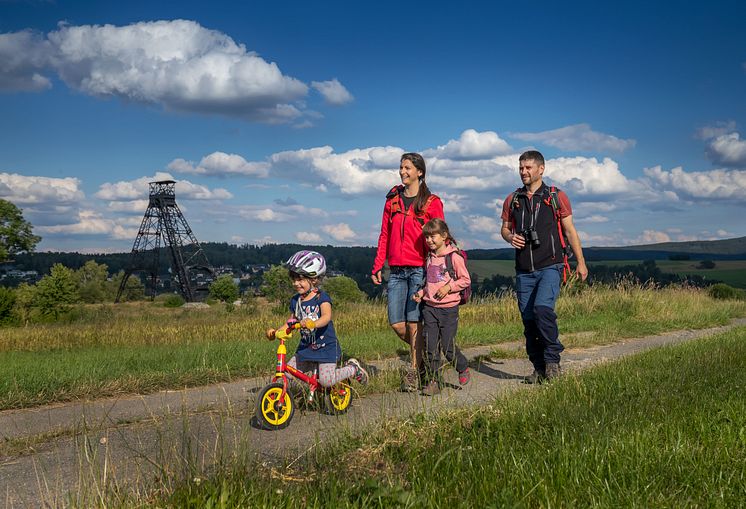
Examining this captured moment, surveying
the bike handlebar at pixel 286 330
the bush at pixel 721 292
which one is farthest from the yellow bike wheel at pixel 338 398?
the bush at pixel 721 292

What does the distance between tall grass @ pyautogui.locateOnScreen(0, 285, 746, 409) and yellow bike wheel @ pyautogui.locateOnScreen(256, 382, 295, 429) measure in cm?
173

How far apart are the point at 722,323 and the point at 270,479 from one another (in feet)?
49.3

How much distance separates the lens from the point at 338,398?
626 cm

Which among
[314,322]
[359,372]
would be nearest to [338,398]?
[359,372]

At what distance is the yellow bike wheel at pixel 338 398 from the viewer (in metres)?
6.16

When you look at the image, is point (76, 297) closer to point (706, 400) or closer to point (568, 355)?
point (568, 355)

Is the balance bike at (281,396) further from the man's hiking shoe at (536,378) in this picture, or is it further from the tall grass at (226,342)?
the man's hiking shoe at (536,378)

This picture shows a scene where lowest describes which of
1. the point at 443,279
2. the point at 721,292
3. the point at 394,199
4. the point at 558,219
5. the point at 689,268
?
the point at 721,292

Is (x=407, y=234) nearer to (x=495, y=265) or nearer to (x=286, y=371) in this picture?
(x=286, y=371)

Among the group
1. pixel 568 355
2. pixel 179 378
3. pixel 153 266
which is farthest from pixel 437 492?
pixel 153 266

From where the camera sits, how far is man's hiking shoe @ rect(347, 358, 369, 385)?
21.7 ft

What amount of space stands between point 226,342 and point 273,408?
8.15 metres

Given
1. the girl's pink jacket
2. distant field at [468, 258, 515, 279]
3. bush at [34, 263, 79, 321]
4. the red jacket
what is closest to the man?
the girl's pink jacket

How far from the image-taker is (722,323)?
52.6 ft
